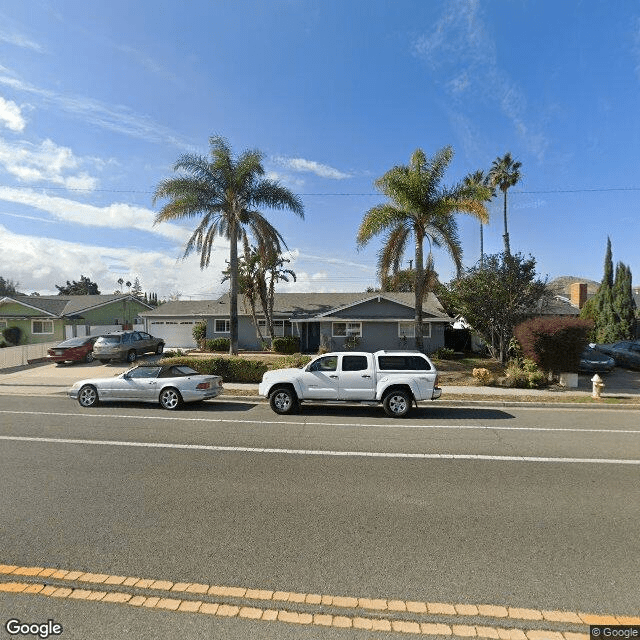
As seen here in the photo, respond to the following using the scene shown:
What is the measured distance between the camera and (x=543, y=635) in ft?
9.78

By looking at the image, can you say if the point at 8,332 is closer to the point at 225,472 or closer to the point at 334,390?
the point at 334,390

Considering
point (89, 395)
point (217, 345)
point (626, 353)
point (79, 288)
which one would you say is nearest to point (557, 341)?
point (626, 353)

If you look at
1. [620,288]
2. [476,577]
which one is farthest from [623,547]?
[620,288]

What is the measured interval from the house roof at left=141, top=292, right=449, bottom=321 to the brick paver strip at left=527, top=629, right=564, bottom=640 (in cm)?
Answer: 2370

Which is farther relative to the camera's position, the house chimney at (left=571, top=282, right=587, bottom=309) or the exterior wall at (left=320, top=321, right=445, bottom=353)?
the house chimney at (left=571, top=282, right=587, bottom=309)

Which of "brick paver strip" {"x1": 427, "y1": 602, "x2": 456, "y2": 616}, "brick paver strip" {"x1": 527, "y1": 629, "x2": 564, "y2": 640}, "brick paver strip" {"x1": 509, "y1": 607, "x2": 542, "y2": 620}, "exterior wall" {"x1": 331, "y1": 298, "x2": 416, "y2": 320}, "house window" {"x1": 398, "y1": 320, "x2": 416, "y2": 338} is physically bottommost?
"brick paver strip" {"x1": 527, "y1": 629, "x2": 564, "y2": 640}

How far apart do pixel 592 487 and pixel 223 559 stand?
5076mm

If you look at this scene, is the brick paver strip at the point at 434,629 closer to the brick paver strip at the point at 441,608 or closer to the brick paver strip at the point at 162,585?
the brick paver strip at the point at 441,608

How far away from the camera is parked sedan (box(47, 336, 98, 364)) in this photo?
2289cm

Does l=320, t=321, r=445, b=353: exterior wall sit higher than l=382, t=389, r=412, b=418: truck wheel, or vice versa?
l=320, t=321, r=445, b=353: exterior wall

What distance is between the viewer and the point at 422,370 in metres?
11.2

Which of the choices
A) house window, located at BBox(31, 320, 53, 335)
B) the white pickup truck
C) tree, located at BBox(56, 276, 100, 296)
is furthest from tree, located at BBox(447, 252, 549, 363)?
tree, located at BBox(56, 276, 100, 296)

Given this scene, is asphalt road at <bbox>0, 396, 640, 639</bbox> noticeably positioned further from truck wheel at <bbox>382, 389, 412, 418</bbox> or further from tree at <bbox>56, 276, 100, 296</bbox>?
tree at <bbox>56, 276, 100, 296</bbox>

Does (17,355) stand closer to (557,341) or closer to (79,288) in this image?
(557,341)
